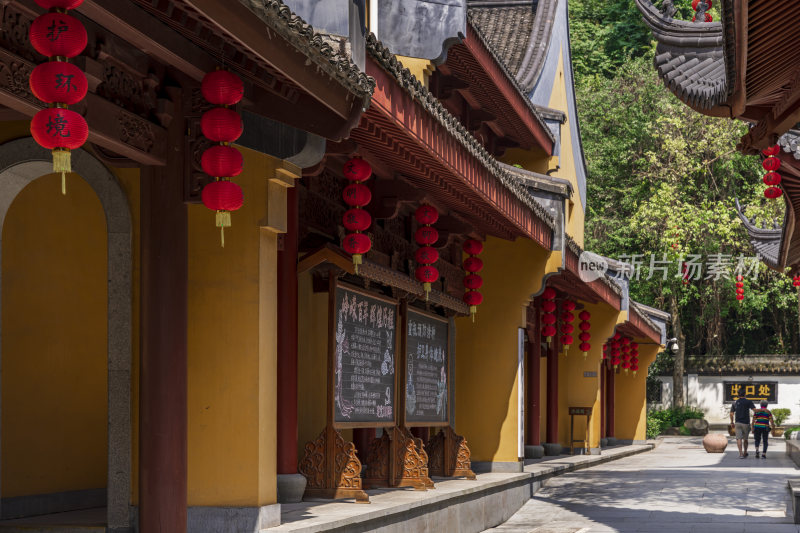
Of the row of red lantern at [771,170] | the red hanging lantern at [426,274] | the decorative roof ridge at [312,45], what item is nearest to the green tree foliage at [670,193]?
the row of red lantern at [771,170]

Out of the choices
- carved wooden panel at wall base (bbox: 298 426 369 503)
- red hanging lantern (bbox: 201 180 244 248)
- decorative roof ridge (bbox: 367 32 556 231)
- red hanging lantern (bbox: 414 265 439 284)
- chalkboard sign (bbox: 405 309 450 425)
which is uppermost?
decorative roof ridge (bbox: 367 32 556 231)

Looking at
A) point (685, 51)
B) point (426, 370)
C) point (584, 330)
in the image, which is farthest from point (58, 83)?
point (584, 330)

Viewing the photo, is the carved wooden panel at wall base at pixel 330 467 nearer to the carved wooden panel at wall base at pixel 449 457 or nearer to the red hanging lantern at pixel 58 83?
the carved wooden panel at wall base at pixel 449 457

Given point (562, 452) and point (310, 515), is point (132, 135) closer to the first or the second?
point (310, 515)

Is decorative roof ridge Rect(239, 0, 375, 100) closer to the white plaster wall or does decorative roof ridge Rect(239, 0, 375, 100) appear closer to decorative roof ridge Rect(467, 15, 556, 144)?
decorative roof ridge Rect(467, 15, 556, 144)

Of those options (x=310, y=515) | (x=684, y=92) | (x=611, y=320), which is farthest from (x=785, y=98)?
(x=611, y=320)

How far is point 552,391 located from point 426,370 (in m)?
9.07

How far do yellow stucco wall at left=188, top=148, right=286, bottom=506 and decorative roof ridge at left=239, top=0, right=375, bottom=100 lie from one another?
978 millimetres

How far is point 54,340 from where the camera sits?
8.06 meters

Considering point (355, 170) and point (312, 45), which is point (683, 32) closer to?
point (355, 170)

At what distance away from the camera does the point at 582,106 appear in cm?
3862

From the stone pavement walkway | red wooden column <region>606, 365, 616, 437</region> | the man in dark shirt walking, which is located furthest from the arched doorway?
red wooden column <region>606, 365, 616, 437</region>

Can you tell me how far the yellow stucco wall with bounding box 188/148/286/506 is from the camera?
6.96m

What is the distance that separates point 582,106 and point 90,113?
1351 inches
